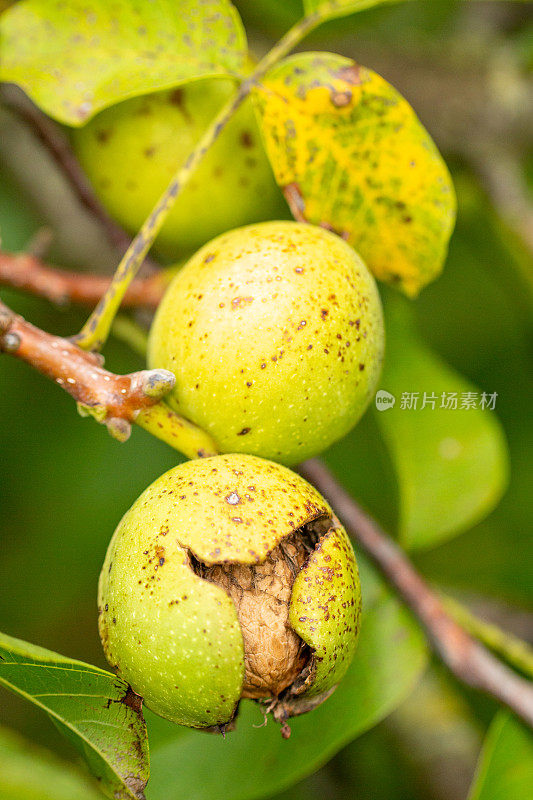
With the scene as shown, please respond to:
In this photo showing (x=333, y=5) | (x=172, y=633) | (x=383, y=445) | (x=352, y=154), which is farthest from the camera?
(x=383, y=445)

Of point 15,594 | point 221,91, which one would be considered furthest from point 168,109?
point 15,594

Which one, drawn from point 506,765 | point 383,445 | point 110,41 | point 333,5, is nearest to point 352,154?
point 333,5

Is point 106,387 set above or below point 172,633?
above

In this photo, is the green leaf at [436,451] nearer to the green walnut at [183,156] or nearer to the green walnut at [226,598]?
the green walnut at [183,156]

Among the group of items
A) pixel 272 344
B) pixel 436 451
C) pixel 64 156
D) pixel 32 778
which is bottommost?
pixel 32 778

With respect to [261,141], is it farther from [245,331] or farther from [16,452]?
[16,452]

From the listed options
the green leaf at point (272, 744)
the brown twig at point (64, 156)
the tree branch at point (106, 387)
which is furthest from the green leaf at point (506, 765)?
the brown twig at point (64, 156)

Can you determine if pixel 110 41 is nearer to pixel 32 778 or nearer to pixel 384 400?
pixel 384 400
